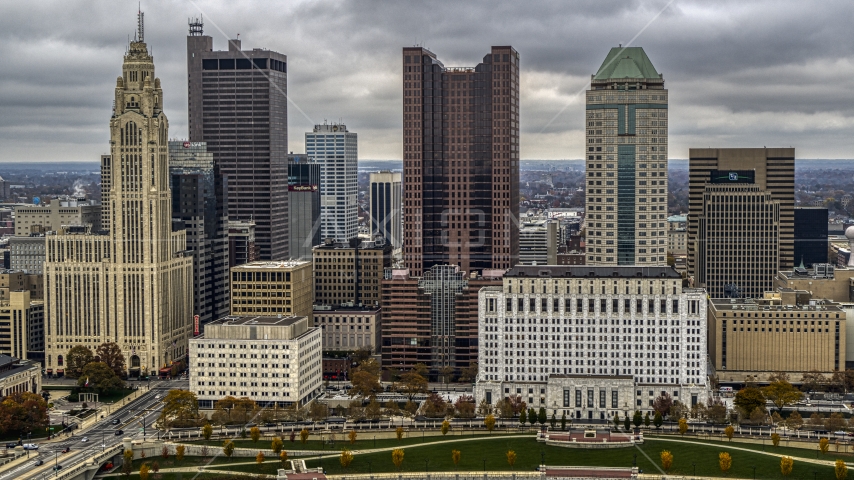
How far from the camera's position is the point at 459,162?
17725 centimetres

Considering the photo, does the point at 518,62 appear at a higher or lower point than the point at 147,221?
higher

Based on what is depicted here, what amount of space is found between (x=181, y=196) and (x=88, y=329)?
2551 centimetres

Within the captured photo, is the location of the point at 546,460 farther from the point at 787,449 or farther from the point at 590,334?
the point at 590,334

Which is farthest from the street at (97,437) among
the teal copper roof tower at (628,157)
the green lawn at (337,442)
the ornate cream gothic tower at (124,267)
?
the teal copper roof tower at (628,157)

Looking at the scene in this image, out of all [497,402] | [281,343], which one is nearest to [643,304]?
[497,402]

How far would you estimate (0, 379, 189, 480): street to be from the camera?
122 m

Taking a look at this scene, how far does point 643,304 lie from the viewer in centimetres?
14812

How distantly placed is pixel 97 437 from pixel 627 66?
250ft

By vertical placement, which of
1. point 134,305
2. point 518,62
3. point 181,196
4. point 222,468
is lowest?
point 222,468

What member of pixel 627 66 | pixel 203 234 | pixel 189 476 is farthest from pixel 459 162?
pixel 189 476

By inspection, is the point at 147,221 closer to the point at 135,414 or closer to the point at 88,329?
the point at 88,329

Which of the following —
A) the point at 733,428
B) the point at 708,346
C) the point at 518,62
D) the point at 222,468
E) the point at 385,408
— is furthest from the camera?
the point at 518,62

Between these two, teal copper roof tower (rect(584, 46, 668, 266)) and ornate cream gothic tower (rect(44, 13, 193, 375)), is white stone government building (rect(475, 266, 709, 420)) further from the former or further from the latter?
ornate cream gothic tower (rect(44, 13, 193, 375))

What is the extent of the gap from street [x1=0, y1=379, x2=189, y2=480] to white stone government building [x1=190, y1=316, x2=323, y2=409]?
6.49 metres
